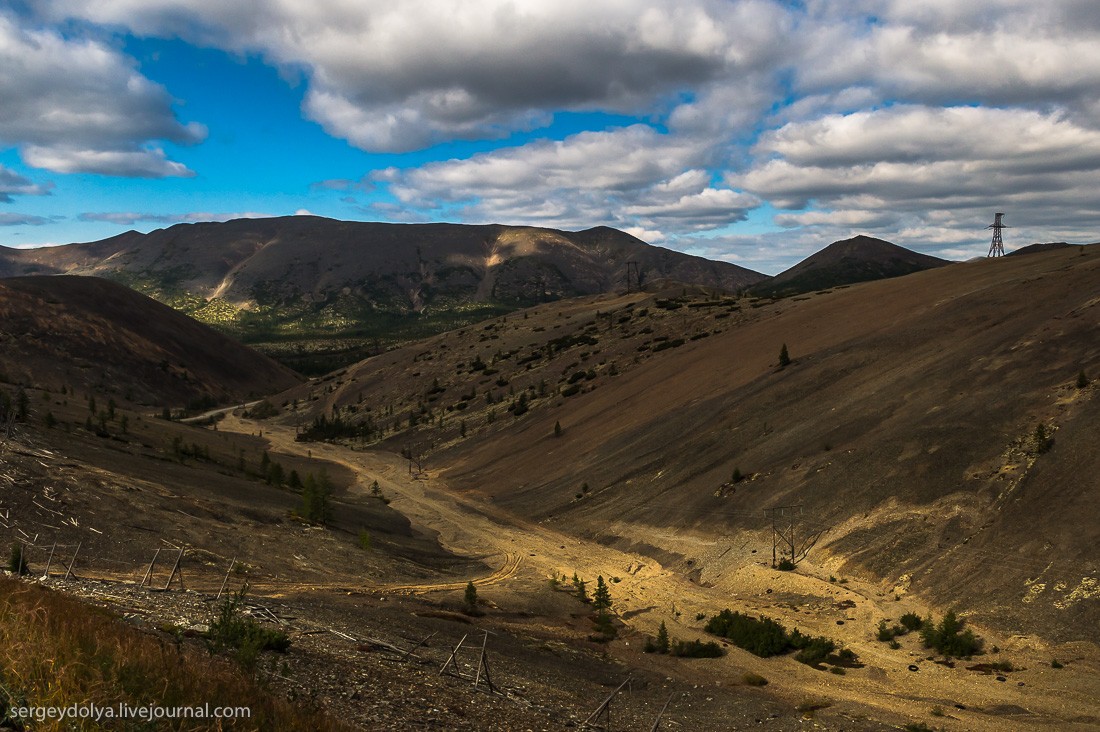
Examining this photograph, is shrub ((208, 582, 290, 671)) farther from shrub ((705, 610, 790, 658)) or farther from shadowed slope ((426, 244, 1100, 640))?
shadowed slope ((426, 244, 1100, 640))

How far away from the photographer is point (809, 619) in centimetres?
2894

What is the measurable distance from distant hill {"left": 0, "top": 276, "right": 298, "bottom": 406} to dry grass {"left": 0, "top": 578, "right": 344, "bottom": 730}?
A: 409ft

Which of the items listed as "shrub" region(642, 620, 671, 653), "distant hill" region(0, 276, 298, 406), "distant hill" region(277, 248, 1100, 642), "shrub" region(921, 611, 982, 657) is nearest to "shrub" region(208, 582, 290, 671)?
"shrub" region(642, 620, 671, 653)

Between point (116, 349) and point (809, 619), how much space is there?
147m

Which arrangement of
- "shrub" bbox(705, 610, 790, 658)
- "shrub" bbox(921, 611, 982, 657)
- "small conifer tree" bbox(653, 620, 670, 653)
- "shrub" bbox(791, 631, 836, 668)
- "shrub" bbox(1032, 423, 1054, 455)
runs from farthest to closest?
"shrub" bbox(1032, 423, 1054, 455) → "small conifer tree" bbox(653, 620, 670, 653) → "shrub" bbox(705, 610, 790, 658) → "shrub" bbox(791, 631, 836, 668) → "shrub" bbox(921, 611, 982, 657)

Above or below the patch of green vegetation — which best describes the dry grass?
above

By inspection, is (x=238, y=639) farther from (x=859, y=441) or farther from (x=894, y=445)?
(x=859, y=441)

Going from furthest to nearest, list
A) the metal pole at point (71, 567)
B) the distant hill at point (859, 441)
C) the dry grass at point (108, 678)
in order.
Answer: the distant hill at point (859, 441) → the metal pole at point (71, 567) → the dry grass at point (108, 678)

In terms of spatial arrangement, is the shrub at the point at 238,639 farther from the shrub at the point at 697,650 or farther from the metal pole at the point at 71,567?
the shrub at the point at 697,650

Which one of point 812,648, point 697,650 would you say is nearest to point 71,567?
point 697,650

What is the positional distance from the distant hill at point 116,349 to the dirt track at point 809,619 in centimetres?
10246

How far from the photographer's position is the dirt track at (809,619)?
20378 mm

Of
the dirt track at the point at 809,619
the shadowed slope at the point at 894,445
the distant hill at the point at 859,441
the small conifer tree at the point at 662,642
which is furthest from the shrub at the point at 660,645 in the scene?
the shadowed slope at the point at 894,445

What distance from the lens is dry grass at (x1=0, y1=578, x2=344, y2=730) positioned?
740cm
